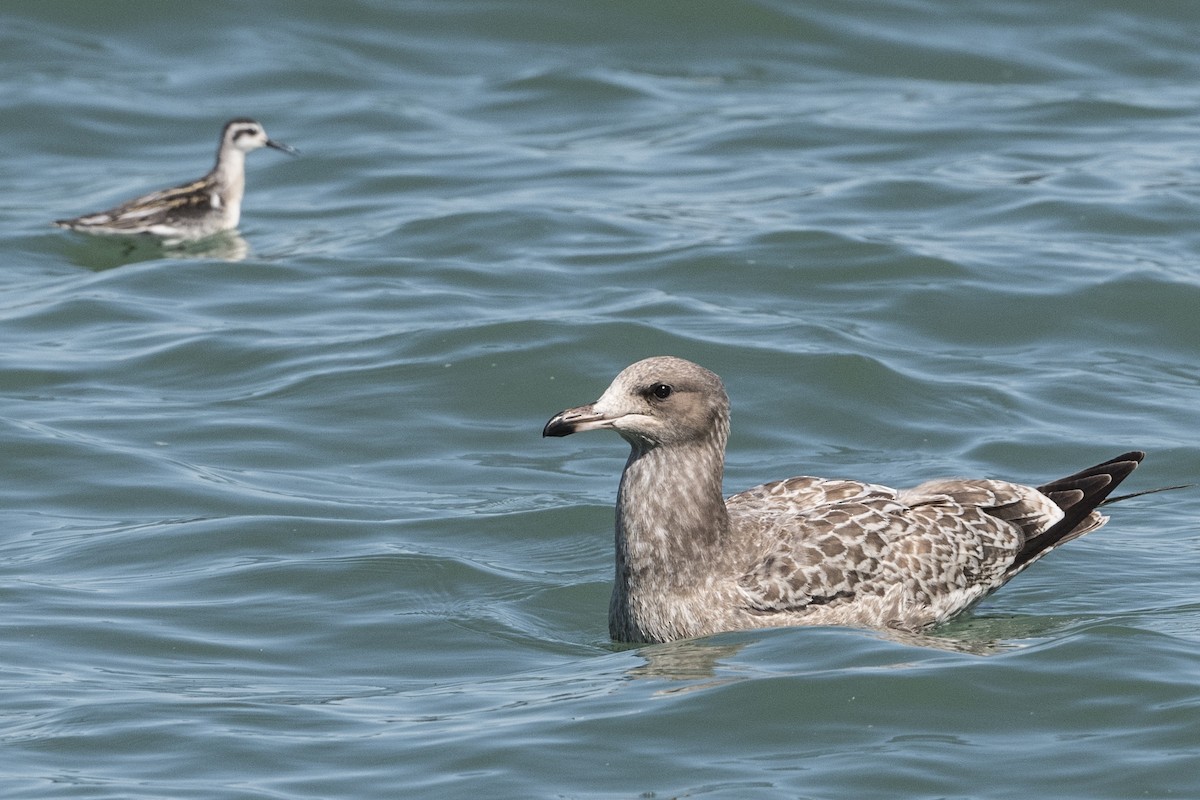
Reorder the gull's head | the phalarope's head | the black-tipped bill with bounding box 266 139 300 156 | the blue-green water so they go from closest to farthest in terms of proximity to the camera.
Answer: the blue-green water < the gull's head < the phalarope's head < the black-tipped bill with bounding box 266 139 300 156

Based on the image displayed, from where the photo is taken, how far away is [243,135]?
58.9ft

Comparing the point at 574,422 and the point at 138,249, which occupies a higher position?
the point at 138,249

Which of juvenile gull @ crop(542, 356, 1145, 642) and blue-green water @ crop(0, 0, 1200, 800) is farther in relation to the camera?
juvenile gull @ crop(542, 356, 1145, 642)

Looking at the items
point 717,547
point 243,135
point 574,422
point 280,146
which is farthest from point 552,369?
point 280,146

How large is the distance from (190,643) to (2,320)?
21.0ft

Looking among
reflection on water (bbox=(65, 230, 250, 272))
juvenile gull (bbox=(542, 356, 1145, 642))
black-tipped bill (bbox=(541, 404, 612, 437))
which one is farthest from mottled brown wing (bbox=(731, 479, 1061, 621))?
reflection on water (bbox=(65, 230, 250, 272))

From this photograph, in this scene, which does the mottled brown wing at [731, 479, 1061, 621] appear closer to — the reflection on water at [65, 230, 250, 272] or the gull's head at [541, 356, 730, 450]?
the gull's head at [541, 356, 730, 450]

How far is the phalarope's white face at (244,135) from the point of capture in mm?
17969

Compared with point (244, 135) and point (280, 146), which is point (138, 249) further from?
point (280, 146)

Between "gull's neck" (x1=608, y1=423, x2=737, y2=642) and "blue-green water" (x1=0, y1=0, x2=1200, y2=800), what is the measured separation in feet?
0.59

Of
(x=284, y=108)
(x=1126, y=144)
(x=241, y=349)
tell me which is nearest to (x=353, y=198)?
(x=284, y=108)

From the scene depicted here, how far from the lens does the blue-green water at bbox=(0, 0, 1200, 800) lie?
738 centimetres

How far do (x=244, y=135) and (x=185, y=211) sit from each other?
50.6 inches

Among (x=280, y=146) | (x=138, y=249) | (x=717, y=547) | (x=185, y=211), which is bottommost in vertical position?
(x=717, y=547)
